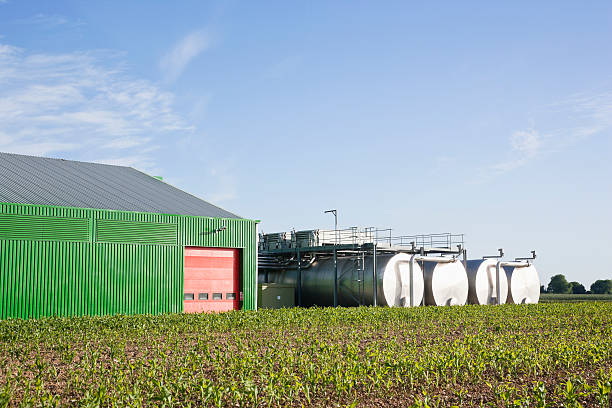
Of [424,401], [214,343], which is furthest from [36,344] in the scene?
[424,401]

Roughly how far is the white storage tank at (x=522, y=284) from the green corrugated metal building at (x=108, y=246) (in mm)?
21626

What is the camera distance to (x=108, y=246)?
100 feet

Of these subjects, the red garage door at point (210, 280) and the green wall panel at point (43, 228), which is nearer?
the green wall panel at point (43, 228)

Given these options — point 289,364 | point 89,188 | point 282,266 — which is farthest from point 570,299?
point 289,364

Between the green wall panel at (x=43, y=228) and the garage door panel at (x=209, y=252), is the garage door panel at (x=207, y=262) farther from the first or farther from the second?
the green wall panel at (x=43, y=228)

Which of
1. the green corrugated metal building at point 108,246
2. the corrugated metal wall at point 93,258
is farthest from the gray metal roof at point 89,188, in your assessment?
the corrugated metal wall at point 93,258

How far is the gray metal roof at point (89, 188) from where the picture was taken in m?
30.9

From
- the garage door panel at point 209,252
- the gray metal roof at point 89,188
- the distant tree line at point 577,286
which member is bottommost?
the distant tree line at point 577,286

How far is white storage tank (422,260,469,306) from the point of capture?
4116cm

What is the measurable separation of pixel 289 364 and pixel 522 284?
121ft

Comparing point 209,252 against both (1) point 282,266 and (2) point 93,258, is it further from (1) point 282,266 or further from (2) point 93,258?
(1) point 282,266

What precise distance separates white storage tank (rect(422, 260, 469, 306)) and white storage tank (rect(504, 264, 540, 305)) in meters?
6.35

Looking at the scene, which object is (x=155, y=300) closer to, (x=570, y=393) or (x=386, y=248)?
(x=386, y=248)

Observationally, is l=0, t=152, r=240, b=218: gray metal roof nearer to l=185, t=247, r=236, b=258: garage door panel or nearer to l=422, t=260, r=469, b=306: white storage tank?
l=185, t=247, r=236, b=258: garage door panel
